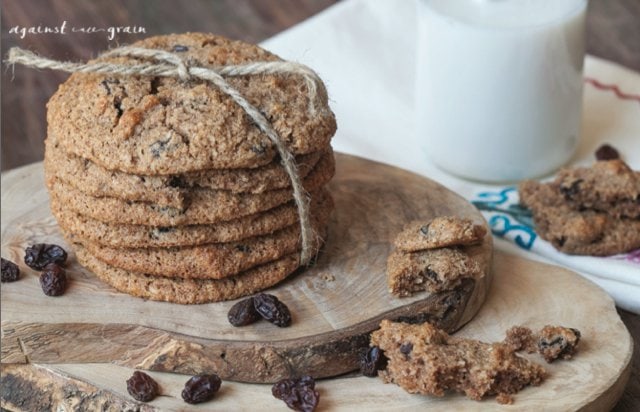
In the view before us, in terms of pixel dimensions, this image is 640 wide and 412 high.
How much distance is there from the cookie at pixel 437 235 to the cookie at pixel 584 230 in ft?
1.28

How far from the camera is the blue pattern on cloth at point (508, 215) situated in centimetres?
265

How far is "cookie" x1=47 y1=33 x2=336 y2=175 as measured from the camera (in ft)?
6.71

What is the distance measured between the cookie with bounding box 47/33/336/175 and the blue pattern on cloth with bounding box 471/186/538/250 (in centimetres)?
67

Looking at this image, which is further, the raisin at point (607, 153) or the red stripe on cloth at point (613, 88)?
the red stripe on cloth at point (613, 88)

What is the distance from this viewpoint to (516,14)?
2.73 metres

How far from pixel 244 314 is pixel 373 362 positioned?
0.28 meters

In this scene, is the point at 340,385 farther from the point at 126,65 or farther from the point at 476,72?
the point at 476,72

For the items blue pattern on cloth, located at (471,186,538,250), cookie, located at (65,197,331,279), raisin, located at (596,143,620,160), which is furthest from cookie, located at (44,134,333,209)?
raisin, located at (596,143,620,160)

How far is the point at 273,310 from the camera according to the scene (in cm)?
211

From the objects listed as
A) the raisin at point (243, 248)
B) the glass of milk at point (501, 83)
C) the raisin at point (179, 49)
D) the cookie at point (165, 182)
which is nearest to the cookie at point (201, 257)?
the raisin at point (243, 248)

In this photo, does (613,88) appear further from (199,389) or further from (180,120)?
(199,389)

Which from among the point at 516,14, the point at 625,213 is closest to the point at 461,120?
the point at 516,14

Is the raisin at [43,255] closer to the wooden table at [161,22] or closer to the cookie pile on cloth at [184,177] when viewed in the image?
the cookie pile on cloth at [184,177]

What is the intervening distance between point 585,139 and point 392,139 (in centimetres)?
59
